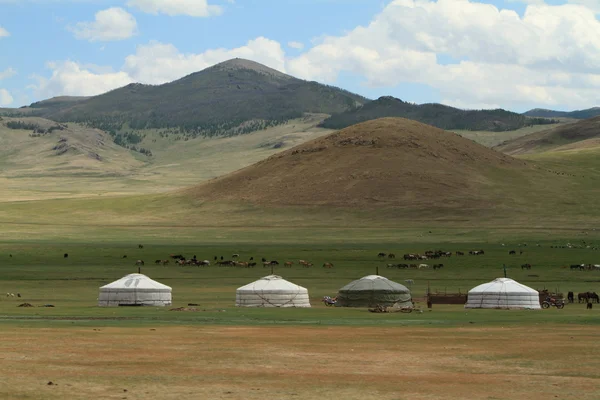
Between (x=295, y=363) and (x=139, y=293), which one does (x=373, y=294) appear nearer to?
(x=139, y=293)

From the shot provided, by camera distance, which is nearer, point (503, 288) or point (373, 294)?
point (503, 288)

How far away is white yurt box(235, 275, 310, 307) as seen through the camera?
75.1m

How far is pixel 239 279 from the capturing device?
333 feet

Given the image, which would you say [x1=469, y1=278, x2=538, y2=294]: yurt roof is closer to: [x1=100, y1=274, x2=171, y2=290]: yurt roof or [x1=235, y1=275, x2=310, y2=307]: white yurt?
[x1=235, y1=275, x2=310, y2=307]: white yurt

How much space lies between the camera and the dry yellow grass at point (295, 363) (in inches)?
1212

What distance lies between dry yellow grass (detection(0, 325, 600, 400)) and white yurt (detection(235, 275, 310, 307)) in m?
20.9

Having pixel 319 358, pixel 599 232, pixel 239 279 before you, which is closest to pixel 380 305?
pixel 239 279

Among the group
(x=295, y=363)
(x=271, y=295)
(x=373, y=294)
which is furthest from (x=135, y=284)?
(x=295, y=363)

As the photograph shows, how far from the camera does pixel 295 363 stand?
126ft

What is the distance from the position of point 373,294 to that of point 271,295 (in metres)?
6.75

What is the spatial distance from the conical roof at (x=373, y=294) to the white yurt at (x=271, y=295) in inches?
109

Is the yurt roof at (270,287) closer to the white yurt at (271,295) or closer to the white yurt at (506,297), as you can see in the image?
the white yurt at (271,295)

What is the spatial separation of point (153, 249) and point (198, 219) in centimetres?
5319

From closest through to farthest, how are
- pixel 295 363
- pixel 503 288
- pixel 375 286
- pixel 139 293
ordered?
pixel 295 363, pixel 139 293, pixel 503 288, pixel 375 286
